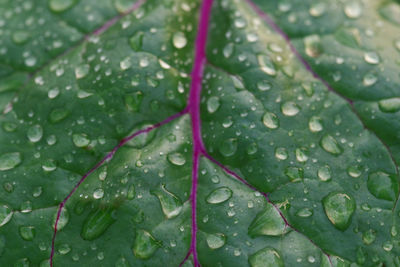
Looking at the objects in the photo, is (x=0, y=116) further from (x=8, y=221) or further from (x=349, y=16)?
(x=349, y=16)

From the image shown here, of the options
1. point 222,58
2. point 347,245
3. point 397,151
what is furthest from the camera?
point 222,58

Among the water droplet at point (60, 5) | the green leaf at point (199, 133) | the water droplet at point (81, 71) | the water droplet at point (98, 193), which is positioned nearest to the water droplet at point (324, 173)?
the green leaf at point (199, 133)

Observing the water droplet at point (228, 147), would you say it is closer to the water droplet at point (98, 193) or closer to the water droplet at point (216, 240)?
the water droplet at point (216, 240)

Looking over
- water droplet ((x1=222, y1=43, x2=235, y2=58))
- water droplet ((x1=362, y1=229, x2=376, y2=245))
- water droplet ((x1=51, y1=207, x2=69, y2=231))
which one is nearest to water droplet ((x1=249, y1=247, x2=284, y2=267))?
water droplet ((x1=362, y1=229, x2=376, y2=245))

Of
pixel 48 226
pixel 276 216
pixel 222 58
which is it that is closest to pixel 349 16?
pixel 222 58

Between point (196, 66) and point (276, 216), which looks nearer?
point (276, 216)

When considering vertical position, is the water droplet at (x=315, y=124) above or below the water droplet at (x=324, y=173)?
above

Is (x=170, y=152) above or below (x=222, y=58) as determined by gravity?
below
